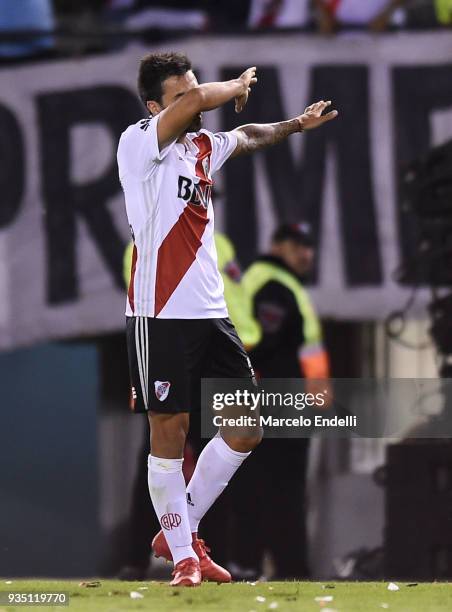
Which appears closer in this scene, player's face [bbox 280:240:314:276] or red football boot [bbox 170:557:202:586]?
red football boot [bbox 170:557:202:586]

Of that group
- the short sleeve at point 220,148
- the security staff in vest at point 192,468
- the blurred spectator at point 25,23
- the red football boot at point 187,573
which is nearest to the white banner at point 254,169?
the blurred spectator at point 25,23

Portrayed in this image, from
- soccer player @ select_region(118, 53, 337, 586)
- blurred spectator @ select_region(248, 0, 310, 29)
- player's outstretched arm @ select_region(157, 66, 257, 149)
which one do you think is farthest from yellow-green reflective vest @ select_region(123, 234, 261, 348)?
player's outstretched arm @ select_region(157, 66, 257, 149)

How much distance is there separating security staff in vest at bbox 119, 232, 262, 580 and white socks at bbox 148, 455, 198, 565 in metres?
2.65

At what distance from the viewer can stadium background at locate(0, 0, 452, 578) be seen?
9.52m

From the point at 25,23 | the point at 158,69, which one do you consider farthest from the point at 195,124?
the point at 25,23

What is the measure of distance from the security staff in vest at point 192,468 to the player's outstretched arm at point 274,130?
8.00 feet

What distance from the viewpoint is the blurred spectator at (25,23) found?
9602mm

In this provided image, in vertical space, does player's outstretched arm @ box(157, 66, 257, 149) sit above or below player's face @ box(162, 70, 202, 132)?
below

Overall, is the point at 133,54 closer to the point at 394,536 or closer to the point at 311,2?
the point at 311,2

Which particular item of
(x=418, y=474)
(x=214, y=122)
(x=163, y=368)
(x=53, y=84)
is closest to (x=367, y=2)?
(x=214, y=122)

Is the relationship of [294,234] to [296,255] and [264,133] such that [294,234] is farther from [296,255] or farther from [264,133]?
[264,133]

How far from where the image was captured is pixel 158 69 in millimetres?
6113

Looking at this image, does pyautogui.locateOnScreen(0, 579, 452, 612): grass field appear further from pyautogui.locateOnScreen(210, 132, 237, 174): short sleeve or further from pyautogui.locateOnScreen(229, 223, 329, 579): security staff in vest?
pyautogui.locateOnScreen(229, 223, 329, 579): security staff in vest

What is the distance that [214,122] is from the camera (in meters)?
9.48
